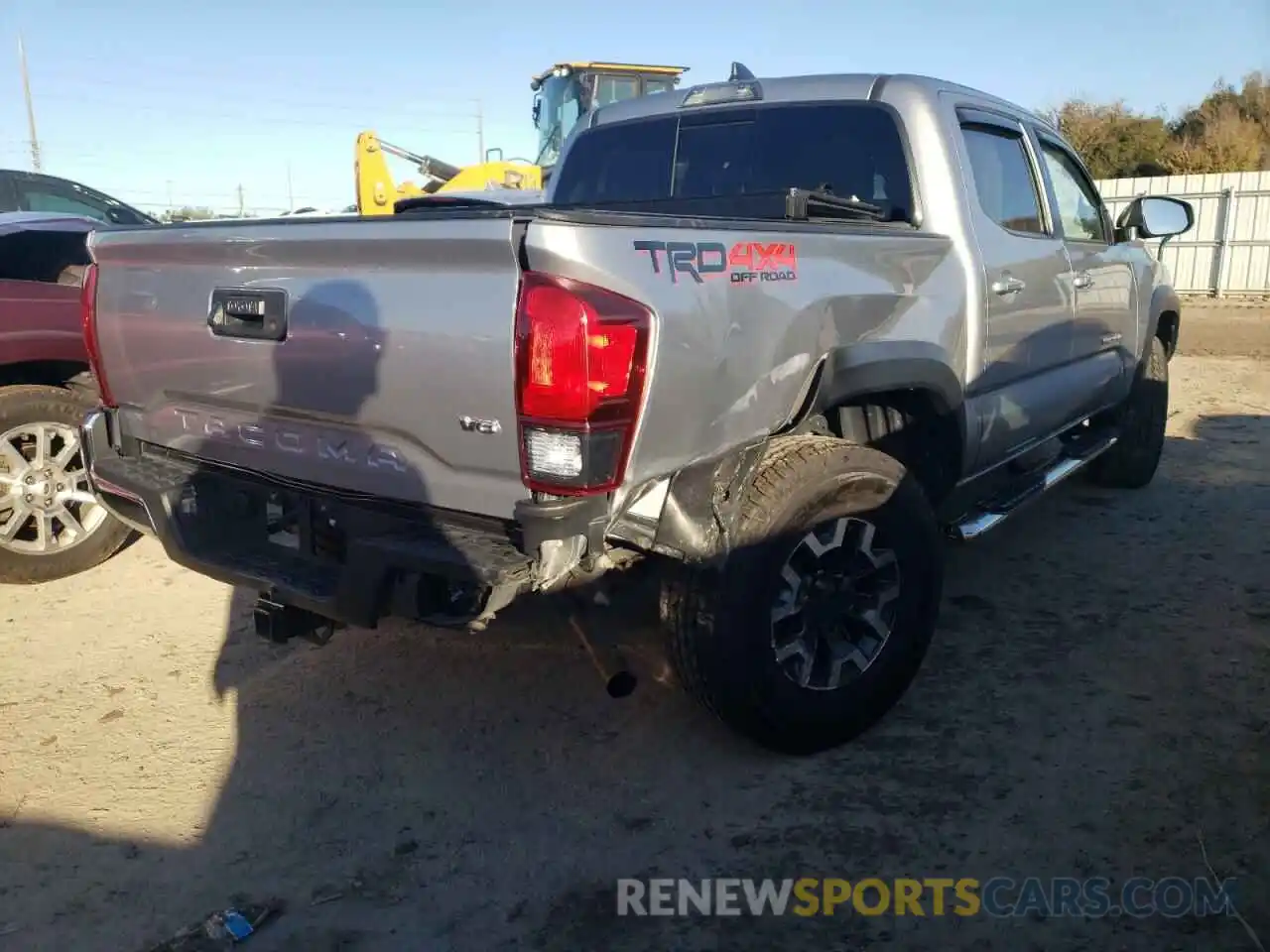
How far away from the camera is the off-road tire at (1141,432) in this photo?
235 inches

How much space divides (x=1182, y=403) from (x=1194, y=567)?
4868 mm

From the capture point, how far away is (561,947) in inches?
91.8

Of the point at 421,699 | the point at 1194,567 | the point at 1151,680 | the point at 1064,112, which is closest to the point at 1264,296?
the point at 1064,112

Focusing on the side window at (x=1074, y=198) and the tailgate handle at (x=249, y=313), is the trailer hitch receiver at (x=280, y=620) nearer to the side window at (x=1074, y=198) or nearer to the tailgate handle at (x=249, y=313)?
the tailgate handle at (x=249, y=313)

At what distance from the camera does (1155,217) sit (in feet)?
18.1

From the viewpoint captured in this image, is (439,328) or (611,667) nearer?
(439,328)

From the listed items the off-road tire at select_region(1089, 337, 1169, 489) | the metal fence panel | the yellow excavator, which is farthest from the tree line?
the off-road tire at select_region(1089, 337, 1169, 489)

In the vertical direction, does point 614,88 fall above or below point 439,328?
above

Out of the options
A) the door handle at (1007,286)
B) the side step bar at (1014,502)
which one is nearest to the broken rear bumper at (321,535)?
the side step bar at (1014,502)

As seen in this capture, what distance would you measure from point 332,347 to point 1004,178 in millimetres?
2935

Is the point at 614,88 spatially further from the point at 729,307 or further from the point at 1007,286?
the point at 729,307

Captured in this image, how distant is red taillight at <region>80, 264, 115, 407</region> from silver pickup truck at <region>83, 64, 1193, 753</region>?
0.05 ft

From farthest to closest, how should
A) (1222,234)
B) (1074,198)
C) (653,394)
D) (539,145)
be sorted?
(1222,234) < (539,145) < (1074,198) < (653,394)

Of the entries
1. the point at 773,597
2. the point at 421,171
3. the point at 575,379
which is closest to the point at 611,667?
the point at 773,597
